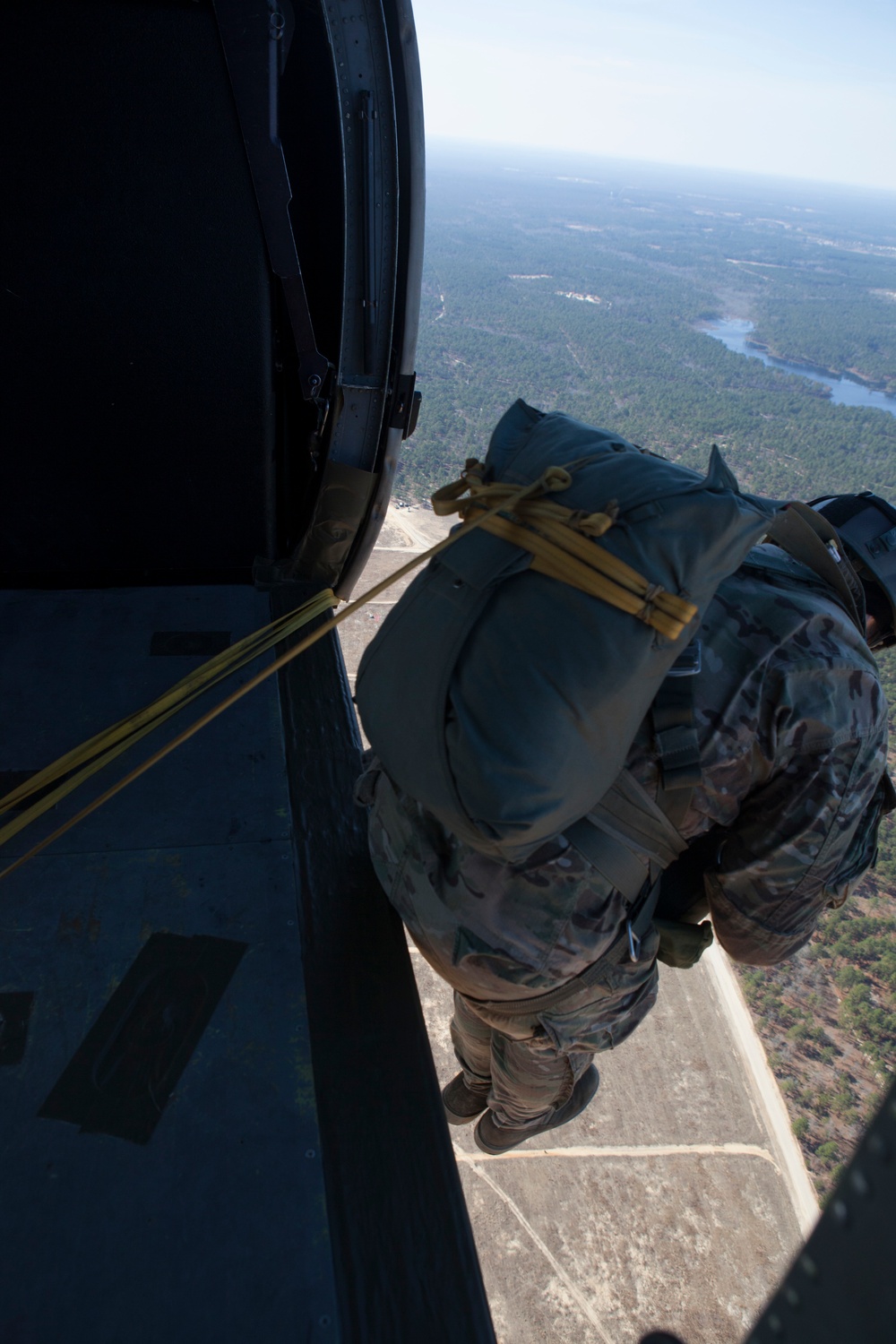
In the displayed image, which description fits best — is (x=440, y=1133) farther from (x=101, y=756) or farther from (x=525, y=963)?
(x=101, y=756)

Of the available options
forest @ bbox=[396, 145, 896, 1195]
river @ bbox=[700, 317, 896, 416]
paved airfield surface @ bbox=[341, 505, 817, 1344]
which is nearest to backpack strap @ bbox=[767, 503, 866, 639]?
forest @ bbox=[396, 145, 896, 1195]

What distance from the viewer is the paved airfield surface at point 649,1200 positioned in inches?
392

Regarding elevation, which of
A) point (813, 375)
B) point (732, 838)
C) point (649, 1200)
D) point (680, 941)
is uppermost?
point (732, 838)

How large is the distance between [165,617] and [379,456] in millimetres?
872

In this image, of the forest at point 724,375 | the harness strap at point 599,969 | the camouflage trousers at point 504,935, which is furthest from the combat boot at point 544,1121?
the forest at point 724,375

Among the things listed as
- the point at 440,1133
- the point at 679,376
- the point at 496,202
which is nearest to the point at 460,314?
the point at 679,376

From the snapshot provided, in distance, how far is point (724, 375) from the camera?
56438 millimetres

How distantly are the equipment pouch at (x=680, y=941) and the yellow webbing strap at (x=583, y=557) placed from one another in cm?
90

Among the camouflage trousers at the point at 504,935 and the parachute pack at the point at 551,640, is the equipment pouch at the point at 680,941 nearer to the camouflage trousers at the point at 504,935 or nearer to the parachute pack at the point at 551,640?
the camouflage trousers at the point at 504,935

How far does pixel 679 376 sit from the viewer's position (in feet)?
180

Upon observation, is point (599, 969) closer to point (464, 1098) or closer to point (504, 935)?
point (504, 935)

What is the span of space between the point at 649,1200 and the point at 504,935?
11961mm

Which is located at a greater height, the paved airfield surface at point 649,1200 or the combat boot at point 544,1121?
the combat boot at point 544,1121

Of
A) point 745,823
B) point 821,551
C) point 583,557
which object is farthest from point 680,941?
point 583,557
